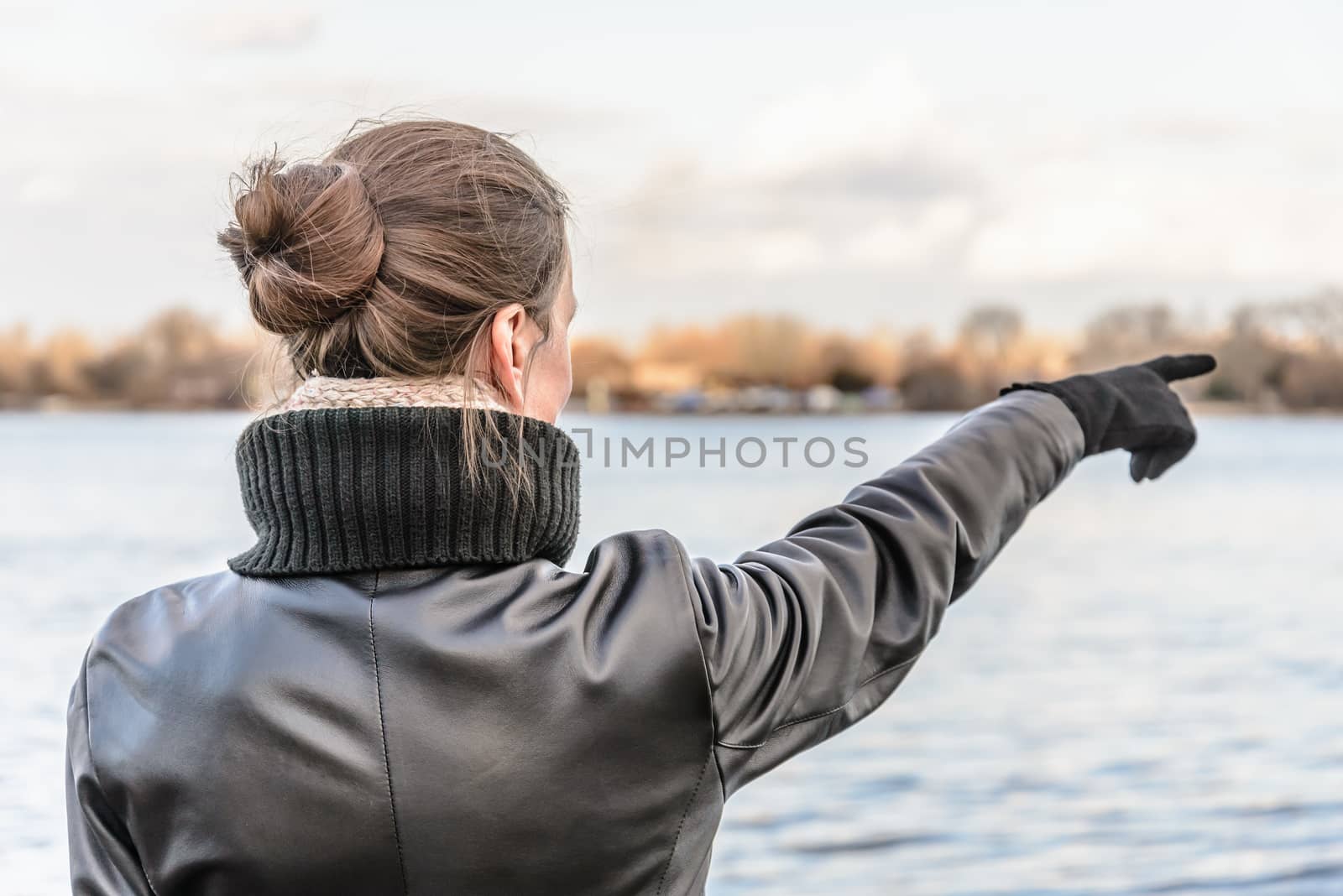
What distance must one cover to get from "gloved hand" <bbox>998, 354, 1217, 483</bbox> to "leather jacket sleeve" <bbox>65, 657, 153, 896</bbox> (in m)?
0.96

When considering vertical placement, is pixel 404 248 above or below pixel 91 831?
above

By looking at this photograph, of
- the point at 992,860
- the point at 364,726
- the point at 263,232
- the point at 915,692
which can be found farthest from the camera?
the point at 915,692

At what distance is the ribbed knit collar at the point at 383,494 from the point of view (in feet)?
3.43

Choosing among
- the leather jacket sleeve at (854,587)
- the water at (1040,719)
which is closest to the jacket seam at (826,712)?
the leather jacket sleeve at (854,587)

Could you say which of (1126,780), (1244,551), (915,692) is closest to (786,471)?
(1244,551)

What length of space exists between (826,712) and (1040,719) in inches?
314

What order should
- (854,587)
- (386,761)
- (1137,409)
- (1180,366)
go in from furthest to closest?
(1180,366) < (1137,409) < (854,587) < (386,761)

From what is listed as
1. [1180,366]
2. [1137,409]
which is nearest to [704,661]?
[1137,409]

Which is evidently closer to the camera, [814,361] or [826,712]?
[826,712]

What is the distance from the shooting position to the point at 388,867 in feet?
3.34

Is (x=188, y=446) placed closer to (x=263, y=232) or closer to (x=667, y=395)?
(x=667, y=395)

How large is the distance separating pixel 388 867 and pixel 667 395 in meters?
38.0

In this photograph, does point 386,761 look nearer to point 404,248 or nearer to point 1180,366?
point 404,248

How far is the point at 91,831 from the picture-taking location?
1.07m
